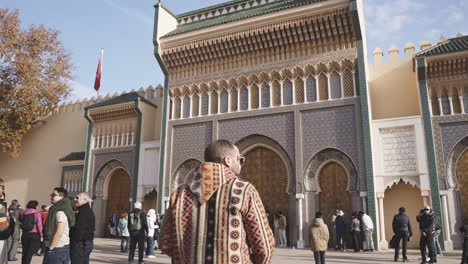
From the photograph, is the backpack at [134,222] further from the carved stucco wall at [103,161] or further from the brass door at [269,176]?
the carved stucco wall at [103,161]

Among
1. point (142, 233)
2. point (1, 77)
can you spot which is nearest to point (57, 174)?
point (1, 77)

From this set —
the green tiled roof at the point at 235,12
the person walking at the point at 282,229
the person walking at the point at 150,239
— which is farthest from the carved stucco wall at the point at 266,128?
the person walking at the point at 150,239

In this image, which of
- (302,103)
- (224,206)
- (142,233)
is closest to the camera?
(224,206)

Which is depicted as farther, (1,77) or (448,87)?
(1,77)

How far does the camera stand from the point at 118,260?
8766 mm

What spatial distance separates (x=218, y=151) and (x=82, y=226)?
3054 mm

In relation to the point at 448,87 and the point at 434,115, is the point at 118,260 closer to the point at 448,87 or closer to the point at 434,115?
the point at 434,115

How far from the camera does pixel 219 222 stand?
1.99 meters

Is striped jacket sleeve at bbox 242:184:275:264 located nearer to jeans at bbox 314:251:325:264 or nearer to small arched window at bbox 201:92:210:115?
jeans at bbox 314:251:325:264

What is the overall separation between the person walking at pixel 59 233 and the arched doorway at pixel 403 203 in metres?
10.8

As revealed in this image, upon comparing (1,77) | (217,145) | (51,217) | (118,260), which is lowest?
(118,260)

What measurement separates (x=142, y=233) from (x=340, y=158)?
7.32 meters

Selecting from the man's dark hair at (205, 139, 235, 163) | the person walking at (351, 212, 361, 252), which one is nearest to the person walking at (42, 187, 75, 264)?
the man's dark hair at (205, 139, 235, 163)

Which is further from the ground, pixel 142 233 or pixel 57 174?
pixel 57 174
